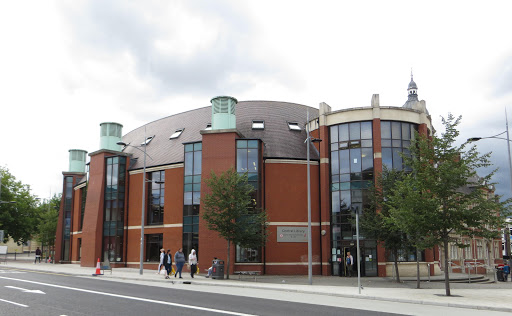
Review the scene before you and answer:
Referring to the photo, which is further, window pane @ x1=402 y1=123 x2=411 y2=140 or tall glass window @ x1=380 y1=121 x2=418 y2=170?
window pane @ x1=402 y1=123 x2=411 y2=140

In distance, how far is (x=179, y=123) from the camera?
41562 millimetres

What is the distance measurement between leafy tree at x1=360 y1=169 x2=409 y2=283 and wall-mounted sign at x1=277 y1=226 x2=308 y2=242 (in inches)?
226

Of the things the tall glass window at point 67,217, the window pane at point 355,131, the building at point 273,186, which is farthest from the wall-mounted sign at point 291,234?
the tall glass window at point 67,217

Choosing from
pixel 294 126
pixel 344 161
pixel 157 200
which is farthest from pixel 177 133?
pixel 344 161

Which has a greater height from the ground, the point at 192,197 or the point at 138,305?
the point at 192,197

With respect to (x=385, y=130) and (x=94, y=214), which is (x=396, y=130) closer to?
(x=385, y=130)

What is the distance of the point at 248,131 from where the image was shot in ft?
117

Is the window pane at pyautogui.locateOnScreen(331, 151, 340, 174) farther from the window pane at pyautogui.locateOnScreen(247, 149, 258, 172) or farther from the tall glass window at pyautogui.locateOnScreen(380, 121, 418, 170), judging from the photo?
the window pane at pyautogui.locateOnScreen(247, 149, 258, 172)

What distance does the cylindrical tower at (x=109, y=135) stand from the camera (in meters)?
40.3

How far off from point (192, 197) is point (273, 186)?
5954 millimetres

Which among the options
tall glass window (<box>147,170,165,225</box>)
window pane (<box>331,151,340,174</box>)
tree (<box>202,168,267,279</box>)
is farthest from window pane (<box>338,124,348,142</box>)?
tall glass window (<box>147,170,165,225</box>)

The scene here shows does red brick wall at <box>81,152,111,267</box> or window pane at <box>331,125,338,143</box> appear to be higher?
window pane at <box>331,125,338,143</box>

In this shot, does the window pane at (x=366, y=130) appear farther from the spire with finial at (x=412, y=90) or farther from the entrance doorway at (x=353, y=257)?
the spire with finial at (x=412, y=90)

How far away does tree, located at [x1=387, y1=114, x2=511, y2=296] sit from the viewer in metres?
18.2
